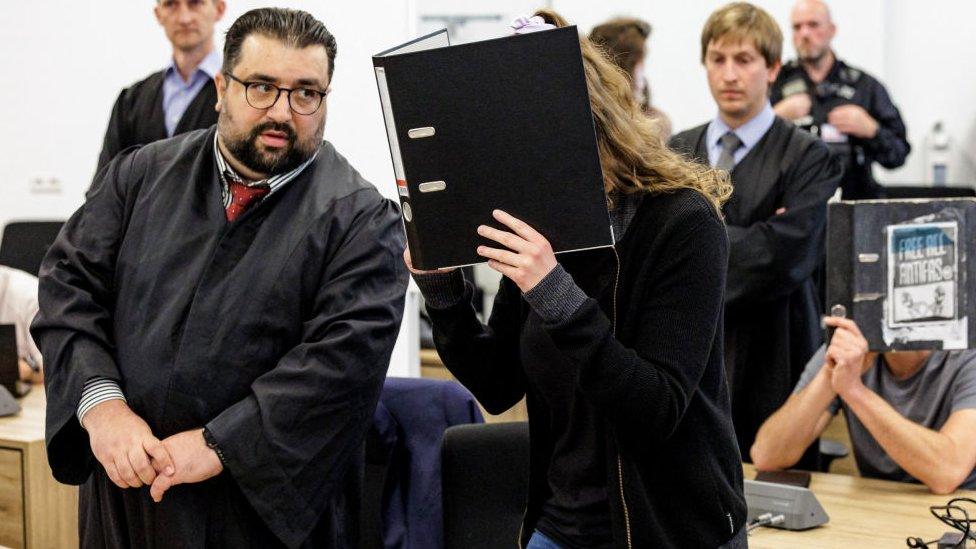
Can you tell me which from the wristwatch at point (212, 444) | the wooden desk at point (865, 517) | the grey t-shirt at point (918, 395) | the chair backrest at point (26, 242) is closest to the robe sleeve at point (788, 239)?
the grey t-shirt at point (918, 395)

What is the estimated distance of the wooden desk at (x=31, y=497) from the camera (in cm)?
297

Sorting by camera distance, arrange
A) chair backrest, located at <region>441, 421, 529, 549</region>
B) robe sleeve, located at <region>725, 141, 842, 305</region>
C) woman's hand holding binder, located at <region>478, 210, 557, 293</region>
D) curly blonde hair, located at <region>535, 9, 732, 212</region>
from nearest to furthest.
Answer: woman's hand holding binder, located at <region>478, 210, 557, 293</region> < curly blonde hair, located at <region>535, 9, 732, 212</region> < chair backrest, located at <region>441, 421, 529, 549</region> < robe sleeve, located at <region>725, 141, 842, 305</region>

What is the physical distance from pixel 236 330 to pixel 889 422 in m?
1.44

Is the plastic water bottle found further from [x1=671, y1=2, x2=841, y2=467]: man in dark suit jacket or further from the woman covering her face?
the woman covering her face

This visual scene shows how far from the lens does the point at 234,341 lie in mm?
2080

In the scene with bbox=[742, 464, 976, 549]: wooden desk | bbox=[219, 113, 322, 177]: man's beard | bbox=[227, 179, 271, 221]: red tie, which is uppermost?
bbox=[219, 113, 322, 177]: man's beard

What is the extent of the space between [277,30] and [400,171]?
2.40 ft

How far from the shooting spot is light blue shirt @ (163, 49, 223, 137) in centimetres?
358

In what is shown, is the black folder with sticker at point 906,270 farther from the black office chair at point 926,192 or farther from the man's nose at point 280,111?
the black office chair at point 926,192

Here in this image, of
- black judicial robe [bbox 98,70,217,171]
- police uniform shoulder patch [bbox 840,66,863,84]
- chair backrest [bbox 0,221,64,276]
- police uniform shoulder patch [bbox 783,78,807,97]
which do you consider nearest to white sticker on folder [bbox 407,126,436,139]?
black judicial robe [bbox 98,70,217,171]

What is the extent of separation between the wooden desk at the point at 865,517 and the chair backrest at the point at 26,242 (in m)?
3.59

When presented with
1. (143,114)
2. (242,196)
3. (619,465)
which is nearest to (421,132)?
(619,465)

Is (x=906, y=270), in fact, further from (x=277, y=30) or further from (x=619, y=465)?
(x=277, y=30)

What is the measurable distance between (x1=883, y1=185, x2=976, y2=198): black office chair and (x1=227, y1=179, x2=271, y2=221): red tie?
3511 mm
